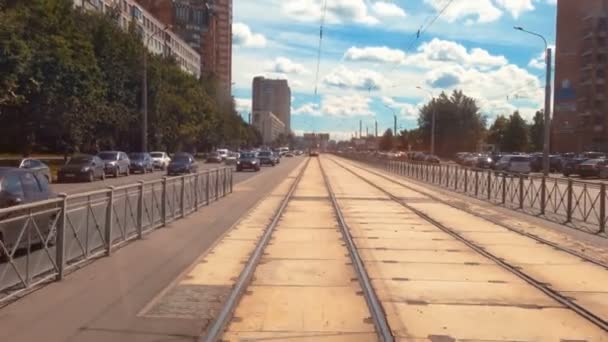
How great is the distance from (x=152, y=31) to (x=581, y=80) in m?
61.1

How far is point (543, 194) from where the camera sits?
878 inches

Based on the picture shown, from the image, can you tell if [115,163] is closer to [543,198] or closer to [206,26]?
[543,198]

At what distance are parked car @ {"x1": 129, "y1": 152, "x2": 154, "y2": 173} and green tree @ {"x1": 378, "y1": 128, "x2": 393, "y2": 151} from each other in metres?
126

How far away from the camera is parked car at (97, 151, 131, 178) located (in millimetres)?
43153

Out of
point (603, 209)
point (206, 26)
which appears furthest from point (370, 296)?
point (206, 26)

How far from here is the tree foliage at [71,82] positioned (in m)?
35.3

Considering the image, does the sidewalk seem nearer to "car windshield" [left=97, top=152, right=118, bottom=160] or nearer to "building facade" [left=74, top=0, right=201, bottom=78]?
"car windshield" [left=97, top=152, right=118, bottom=160]

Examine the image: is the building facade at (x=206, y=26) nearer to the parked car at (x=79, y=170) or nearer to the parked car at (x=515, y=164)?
the parked car at (x=515, y=164)

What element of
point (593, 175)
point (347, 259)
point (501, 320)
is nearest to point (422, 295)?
point (501, 320)

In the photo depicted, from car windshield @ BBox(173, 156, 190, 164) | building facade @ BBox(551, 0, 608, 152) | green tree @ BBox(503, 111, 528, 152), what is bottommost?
car windshield @ BBox(173, 156, 190, 164)

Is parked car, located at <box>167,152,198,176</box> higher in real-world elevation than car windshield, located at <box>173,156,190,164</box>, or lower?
lower

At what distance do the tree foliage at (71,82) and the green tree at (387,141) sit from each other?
4327 inches

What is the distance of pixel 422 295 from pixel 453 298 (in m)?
0.38

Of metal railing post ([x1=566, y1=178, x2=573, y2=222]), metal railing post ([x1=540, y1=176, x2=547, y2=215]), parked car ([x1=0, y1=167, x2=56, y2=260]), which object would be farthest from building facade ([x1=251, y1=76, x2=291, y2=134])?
parked car ([x1=0, y1=167, x2=56, y2=260])
